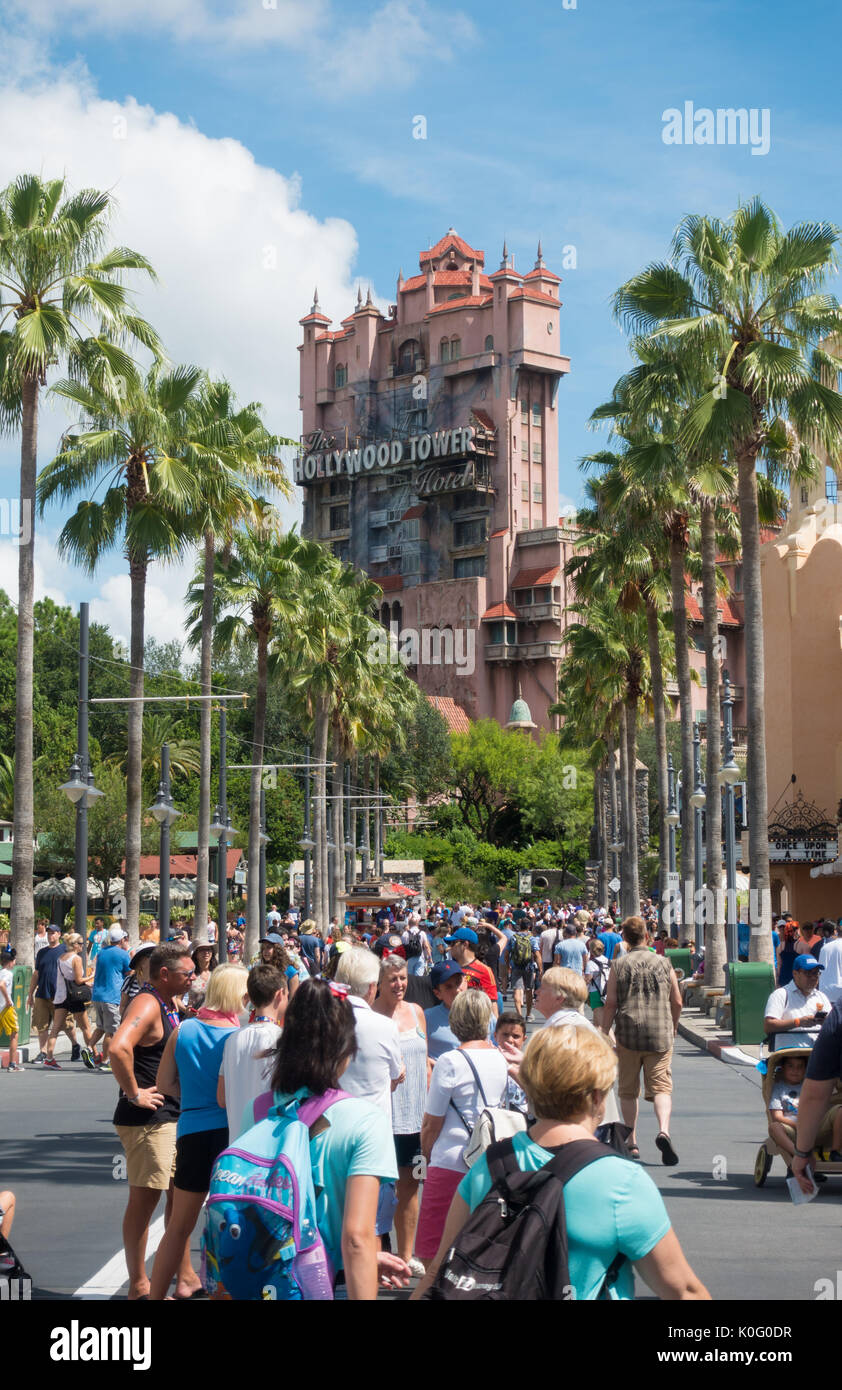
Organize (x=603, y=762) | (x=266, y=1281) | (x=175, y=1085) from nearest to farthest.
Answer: (x=266, y=1281), (x=175, y=1085), (x=603, y=762)

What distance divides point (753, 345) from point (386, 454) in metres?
102

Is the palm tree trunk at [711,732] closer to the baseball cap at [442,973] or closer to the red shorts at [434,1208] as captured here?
the baseball cap at [442,973]

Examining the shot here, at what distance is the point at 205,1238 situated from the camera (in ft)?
13.5

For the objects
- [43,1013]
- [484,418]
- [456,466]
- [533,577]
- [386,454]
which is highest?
[484,418]

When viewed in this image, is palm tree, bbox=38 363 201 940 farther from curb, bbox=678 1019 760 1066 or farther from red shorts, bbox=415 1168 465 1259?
red shorts, bbox=415 1168 465 1259

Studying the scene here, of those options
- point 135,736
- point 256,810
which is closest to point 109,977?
point 135,736

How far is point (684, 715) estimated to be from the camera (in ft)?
117

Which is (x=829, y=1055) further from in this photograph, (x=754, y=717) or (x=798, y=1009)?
(x=754, y=717)

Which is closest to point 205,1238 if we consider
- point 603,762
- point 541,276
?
point 603,762

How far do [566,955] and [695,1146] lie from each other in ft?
28.1

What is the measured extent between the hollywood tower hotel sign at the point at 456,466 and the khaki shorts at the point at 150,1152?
107 m

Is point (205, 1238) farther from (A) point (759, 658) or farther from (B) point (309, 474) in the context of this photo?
(B) point (309, 474)

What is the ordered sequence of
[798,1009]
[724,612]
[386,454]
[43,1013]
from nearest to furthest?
[798,1009] → [43,1013] → [386,454] → [724,612]

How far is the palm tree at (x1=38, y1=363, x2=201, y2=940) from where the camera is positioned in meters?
29.0
